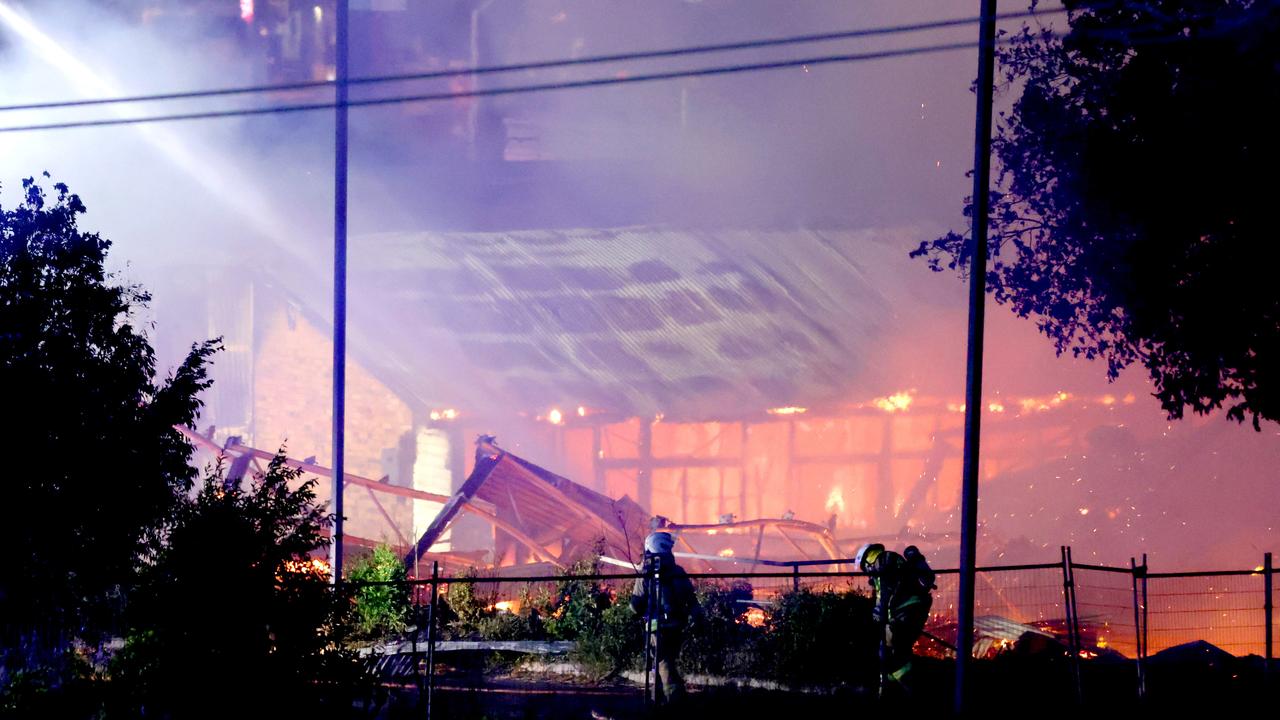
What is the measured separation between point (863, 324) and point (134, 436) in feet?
76.6

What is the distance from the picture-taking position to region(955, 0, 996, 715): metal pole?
8.41 m

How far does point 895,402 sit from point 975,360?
19.2m

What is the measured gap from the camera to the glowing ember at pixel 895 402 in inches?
1076

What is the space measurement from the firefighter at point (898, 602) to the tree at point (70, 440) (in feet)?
20.4

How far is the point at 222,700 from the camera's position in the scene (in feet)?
20.3

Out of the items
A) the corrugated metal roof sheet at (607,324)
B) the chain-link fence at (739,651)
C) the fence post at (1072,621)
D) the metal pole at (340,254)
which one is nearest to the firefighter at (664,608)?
the chain-link fence at (739,651)

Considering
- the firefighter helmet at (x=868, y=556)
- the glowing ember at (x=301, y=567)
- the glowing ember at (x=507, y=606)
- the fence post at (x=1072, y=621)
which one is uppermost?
the glowing ember at (x=301, y=567)

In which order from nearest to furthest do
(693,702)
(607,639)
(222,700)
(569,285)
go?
(222,700) → (693,702) → (607,639) → (569,285)

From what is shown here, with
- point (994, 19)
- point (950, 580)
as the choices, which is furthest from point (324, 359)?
point (994, 19)

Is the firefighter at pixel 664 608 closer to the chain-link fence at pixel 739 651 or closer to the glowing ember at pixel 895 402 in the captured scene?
the chain-link fence at pixel 739 651

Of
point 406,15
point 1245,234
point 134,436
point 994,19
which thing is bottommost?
point 134,436

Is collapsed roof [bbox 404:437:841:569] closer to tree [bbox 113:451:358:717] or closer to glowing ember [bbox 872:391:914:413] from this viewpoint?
glowing ember [bbox 872:391:914:413]

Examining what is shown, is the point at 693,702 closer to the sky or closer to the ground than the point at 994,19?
closer to the ground

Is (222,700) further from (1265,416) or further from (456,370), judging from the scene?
(456,370)
